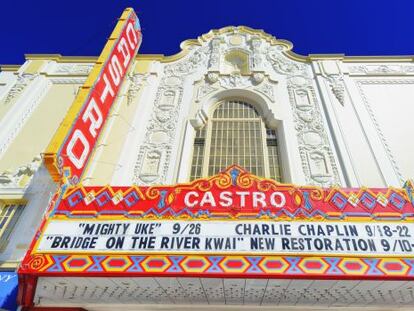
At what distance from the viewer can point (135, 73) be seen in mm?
12086

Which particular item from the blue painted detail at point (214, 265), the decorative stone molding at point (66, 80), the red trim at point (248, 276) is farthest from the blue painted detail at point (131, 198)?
the decorative stone molding at point (66, 80)

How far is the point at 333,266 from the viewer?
471 cm

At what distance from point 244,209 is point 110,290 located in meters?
3.15

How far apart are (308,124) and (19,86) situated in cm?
1178

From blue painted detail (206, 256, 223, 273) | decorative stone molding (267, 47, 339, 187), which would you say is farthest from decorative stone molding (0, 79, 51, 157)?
decorative stone molding (267, 47, 339, 187)

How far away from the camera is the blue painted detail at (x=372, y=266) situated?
4.63 meters

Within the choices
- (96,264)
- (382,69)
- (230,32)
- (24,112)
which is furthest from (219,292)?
(230,32)

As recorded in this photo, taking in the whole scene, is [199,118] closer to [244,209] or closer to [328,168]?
[328,168]

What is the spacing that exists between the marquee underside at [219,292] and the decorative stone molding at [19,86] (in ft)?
28.5

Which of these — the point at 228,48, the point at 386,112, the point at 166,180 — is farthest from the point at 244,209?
the point at 228,48

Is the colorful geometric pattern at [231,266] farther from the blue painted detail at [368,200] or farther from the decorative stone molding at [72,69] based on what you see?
the decorative stone molding at [72,69]

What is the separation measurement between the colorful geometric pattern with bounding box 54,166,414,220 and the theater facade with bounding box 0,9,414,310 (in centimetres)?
3

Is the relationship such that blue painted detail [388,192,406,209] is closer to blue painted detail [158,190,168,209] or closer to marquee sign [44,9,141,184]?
blue painted detail [158,190,168,209]

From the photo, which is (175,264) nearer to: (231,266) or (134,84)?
(231,266)
